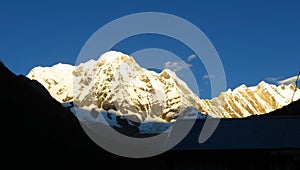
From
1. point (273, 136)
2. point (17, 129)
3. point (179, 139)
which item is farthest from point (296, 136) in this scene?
point (17, 129)

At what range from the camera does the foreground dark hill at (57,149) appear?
61.0 ft

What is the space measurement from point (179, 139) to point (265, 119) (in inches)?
243

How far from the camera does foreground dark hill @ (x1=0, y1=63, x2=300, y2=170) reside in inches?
732

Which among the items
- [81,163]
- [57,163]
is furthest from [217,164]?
[57,163]

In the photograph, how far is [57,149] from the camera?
2103 centimetres

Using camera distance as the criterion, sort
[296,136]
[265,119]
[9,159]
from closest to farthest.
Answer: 1. [9,159]
2. [296,136]
3. [265,119]

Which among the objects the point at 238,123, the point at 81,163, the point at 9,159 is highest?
the point at 238,123

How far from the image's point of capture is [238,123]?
3012 cm

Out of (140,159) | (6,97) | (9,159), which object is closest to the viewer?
(9,159)

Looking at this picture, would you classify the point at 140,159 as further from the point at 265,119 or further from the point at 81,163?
the point at 81,163

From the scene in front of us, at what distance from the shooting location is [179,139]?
2805 centimetres

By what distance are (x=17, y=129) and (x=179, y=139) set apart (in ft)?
37.7

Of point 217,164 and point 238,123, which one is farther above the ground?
point 238,123

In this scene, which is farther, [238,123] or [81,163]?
[238,123]
